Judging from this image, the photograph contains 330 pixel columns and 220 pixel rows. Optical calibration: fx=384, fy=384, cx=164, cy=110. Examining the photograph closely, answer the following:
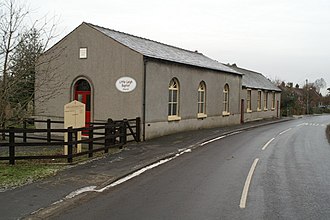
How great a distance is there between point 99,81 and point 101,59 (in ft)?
3.63

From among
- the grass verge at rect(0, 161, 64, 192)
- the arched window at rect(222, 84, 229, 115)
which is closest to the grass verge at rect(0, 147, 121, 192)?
the grass verge at rect(0, 161, 64, 192)

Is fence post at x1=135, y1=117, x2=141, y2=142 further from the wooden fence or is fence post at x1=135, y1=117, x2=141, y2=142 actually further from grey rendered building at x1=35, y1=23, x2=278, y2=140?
grey rendered building at x1=35, y1=23, x2=278, y2=140

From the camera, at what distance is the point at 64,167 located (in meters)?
10.9

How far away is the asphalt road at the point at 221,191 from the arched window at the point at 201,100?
1173 cm

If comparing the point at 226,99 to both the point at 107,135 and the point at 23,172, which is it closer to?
the point at 107,135

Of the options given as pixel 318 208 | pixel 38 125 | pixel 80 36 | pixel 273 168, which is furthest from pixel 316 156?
pixel 38 125

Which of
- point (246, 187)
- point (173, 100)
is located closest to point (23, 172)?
point (246, 187)

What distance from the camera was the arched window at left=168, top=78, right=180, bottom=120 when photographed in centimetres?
2123

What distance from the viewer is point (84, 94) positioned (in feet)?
65.8

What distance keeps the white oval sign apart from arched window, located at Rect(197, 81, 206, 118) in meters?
7.66

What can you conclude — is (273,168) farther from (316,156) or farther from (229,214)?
(229,214)

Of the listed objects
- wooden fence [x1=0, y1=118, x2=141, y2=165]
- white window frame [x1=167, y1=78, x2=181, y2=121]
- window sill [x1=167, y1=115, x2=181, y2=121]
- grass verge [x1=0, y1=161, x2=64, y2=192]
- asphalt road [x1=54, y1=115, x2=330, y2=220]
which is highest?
white window frame [x1=167, y1=78, x2=181, y2=121]

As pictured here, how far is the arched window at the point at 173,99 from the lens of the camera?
69.7 ft

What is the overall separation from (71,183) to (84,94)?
11585 mm
